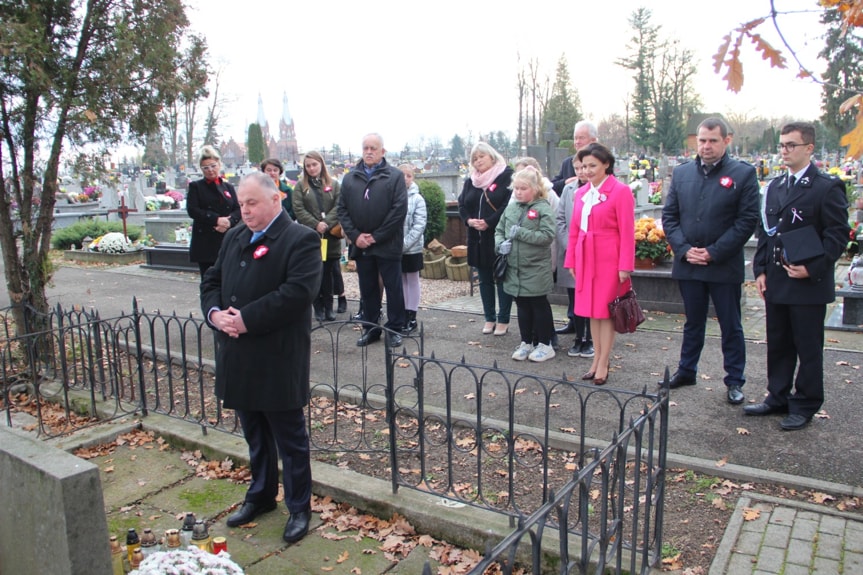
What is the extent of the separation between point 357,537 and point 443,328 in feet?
14.2

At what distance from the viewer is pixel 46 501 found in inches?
90.0

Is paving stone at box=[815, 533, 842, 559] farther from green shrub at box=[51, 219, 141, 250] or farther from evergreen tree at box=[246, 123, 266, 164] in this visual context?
evergreen tree at box=[246, 123, 266, 164]

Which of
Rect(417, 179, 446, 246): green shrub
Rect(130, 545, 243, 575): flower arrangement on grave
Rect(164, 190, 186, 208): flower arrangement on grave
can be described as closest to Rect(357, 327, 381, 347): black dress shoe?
Rect(130, 545, 243, 575): flower arrangement on grave

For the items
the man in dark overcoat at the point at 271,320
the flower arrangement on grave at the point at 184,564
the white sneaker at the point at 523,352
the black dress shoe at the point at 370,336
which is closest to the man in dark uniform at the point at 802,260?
the white sneaker at the point at 523,352

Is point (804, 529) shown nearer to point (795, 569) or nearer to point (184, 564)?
point (795, 569)

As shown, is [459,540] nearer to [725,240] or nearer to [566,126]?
[725,240]

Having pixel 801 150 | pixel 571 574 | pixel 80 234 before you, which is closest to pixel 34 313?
pixel 571 574

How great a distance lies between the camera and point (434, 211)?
12234 mm

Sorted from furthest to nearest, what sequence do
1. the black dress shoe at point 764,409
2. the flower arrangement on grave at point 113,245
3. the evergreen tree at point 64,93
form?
the flower arrangement on grave at point 113,245 → the evergreen tree at point 64,93 → the black dress shoe at point 764,409

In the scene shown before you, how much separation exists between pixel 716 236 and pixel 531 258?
164 cm

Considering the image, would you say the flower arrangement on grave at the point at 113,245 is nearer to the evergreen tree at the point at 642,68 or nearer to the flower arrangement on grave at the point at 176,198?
the flower arrangement on grave at the point at 176,198

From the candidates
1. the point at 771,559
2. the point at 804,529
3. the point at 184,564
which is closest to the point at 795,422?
the point at 804,529

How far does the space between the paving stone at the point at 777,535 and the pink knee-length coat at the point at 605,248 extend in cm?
220

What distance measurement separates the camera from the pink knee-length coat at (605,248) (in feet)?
17.3
